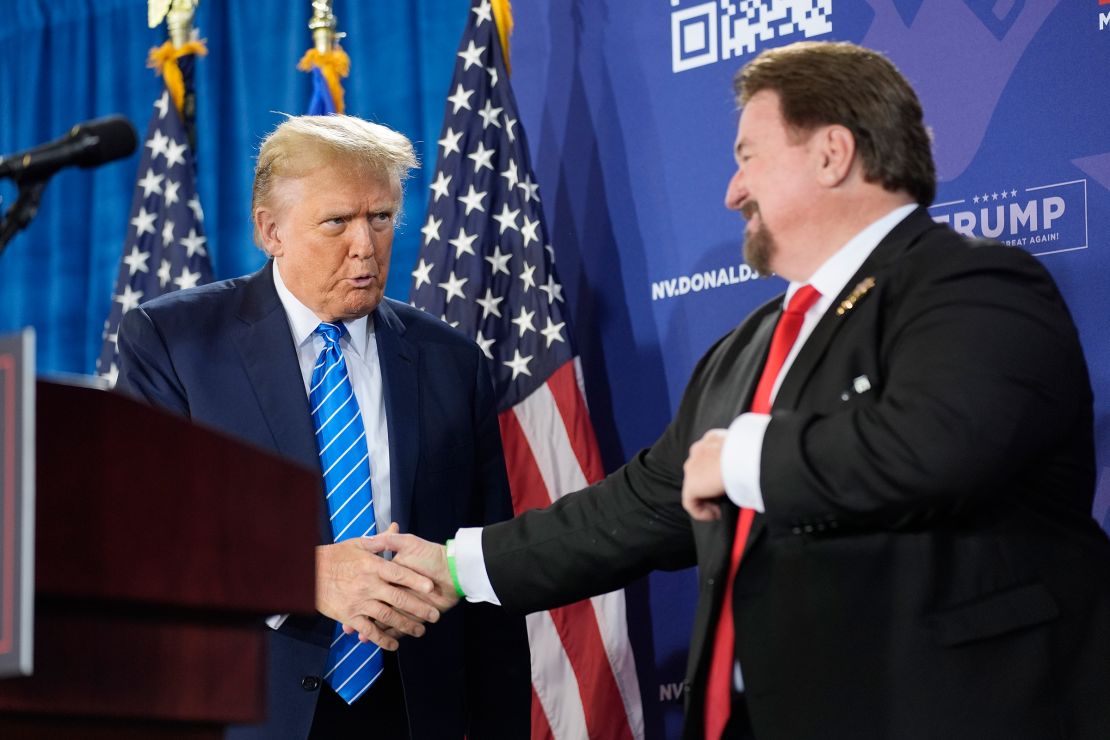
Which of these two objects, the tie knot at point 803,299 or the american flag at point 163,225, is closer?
the tie knot at point 803,299

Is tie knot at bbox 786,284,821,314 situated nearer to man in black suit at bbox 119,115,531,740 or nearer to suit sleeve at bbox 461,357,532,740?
man in black suit at bbox 119,115,531,740

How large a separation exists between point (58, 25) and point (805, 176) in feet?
14.4

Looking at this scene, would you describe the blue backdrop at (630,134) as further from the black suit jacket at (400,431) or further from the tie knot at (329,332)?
the tie knot at (329,332)

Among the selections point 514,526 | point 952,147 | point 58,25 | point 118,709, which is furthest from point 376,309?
point 58,25

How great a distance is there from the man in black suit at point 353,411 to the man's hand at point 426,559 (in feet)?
0.11

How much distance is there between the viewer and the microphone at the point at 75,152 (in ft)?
4.98

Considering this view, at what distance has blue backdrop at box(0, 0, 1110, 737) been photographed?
370cm

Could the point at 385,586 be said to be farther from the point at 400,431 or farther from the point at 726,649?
the point at 726,649

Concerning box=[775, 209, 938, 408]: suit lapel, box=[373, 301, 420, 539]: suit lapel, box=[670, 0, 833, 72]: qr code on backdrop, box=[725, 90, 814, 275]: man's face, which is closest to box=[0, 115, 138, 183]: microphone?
box=[775, 209, 938, 408]: suit lapel

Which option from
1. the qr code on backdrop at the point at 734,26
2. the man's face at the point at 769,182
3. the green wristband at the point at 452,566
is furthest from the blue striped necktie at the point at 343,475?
the qr code on backdrop at the point at 734,26

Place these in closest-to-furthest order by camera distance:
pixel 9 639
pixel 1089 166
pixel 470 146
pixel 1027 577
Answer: pixel 9 639 < pixel 1027 577 < pixel 1089 166 < pixel 470 146

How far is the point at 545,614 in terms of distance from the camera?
4070mm

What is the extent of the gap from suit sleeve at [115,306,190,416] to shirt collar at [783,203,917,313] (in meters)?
1.43

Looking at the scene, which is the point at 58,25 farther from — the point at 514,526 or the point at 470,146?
the point at 514,526
